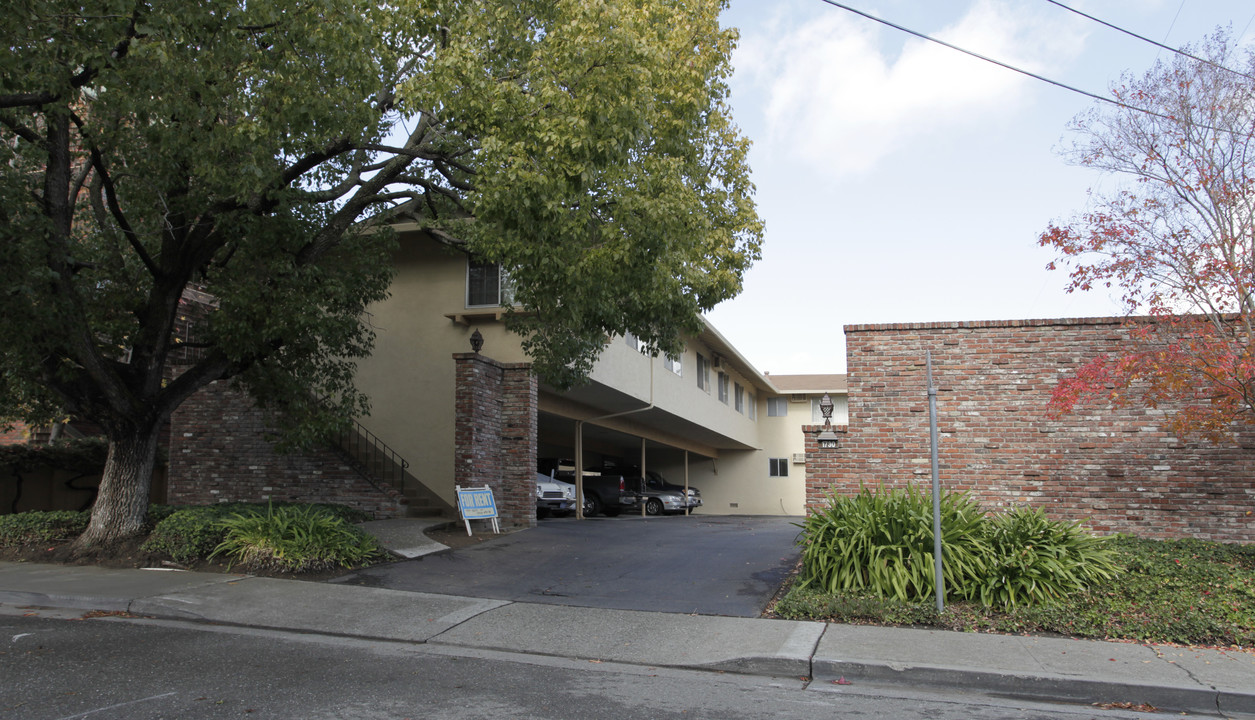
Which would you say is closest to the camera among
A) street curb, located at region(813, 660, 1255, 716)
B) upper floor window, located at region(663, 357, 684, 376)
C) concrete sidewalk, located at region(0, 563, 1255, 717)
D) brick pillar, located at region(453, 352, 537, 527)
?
street curb, located at region(813, 660, 1255, 716)

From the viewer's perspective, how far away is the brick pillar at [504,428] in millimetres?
14812

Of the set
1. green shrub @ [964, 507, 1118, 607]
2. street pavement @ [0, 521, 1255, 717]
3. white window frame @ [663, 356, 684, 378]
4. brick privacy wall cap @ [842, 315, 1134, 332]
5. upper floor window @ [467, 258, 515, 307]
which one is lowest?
street pavement @ [0, 521, 1255, 717]

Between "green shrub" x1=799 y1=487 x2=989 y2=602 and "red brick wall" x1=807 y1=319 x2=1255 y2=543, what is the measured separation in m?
1.79

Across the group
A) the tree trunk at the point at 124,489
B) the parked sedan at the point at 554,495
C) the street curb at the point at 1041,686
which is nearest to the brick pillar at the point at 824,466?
the street curb at the point at 1041,686

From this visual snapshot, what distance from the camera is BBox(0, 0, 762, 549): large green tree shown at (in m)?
8.63

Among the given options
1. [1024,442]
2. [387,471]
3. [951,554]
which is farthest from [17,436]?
[1024,442]

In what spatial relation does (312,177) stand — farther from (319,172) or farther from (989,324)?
(989,324)

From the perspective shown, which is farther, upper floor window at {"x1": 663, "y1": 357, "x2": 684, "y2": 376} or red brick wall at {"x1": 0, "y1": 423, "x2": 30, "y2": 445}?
upper floor window at {"x1": 663, "y1": 357, "x2": 684, "y2": 376}

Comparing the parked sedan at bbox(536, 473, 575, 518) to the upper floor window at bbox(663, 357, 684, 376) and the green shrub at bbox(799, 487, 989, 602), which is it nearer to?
the upper floor window at bbox(663, 357, 684, 376)

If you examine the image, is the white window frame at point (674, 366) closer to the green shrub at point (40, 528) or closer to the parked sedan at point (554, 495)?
the parked sedan at point (554, 495)

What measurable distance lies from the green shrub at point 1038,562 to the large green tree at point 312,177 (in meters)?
4.75

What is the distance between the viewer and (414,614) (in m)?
8.35

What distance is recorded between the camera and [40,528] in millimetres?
11898

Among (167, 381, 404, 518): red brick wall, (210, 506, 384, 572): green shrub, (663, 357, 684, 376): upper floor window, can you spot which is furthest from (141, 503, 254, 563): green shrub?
(663, 357, 684, 376): upper floor window
